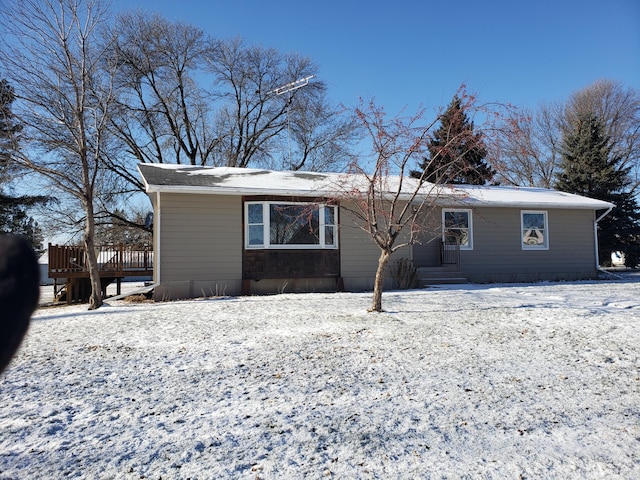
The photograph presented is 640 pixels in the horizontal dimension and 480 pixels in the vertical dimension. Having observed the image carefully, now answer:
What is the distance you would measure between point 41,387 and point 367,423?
298 cm

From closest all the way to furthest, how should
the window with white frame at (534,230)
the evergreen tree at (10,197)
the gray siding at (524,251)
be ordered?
the evergreen tree at (10,197) < the gray siding at (524,251) < the window with white frame at (534,230)

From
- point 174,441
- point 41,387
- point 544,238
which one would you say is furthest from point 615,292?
point 41,387

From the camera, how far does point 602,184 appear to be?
2152 centimetres

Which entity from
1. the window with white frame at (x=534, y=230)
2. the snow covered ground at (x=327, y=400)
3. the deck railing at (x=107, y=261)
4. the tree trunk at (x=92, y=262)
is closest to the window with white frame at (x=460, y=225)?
the window with white frame at (x=534, y=230)

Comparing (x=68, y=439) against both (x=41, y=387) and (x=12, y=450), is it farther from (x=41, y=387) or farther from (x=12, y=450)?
(x=41, y=387)

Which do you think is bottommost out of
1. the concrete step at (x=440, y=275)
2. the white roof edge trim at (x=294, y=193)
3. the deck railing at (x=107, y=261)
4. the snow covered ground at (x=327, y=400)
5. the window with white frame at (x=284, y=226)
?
the snow covered ground at (x=327, y=400)

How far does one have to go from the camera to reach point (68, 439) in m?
2.85

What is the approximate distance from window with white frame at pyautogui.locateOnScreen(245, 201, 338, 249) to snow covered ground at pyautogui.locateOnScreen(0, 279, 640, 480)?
14.8 feet

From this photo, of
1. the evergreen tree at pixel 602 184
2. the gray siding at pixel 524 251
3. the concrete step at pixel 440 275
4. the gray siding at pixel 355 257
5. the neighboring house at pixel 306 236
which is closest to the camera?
the neighboring house at pixel 306 236

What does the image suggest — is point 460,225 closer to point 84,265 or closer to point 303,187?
point 303,187

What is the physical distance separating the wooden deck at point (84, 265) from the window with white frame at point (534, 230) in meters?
12.8

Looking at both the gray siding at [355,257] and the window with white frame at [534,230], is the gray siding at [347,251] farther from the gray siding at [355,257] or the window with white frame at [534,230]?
the window with white frame at [534,230]

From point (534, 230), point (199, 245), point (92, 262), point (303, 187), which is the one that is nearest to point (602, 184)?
point (534, 230)

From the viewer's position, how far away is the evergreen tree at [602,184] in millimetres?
21000
